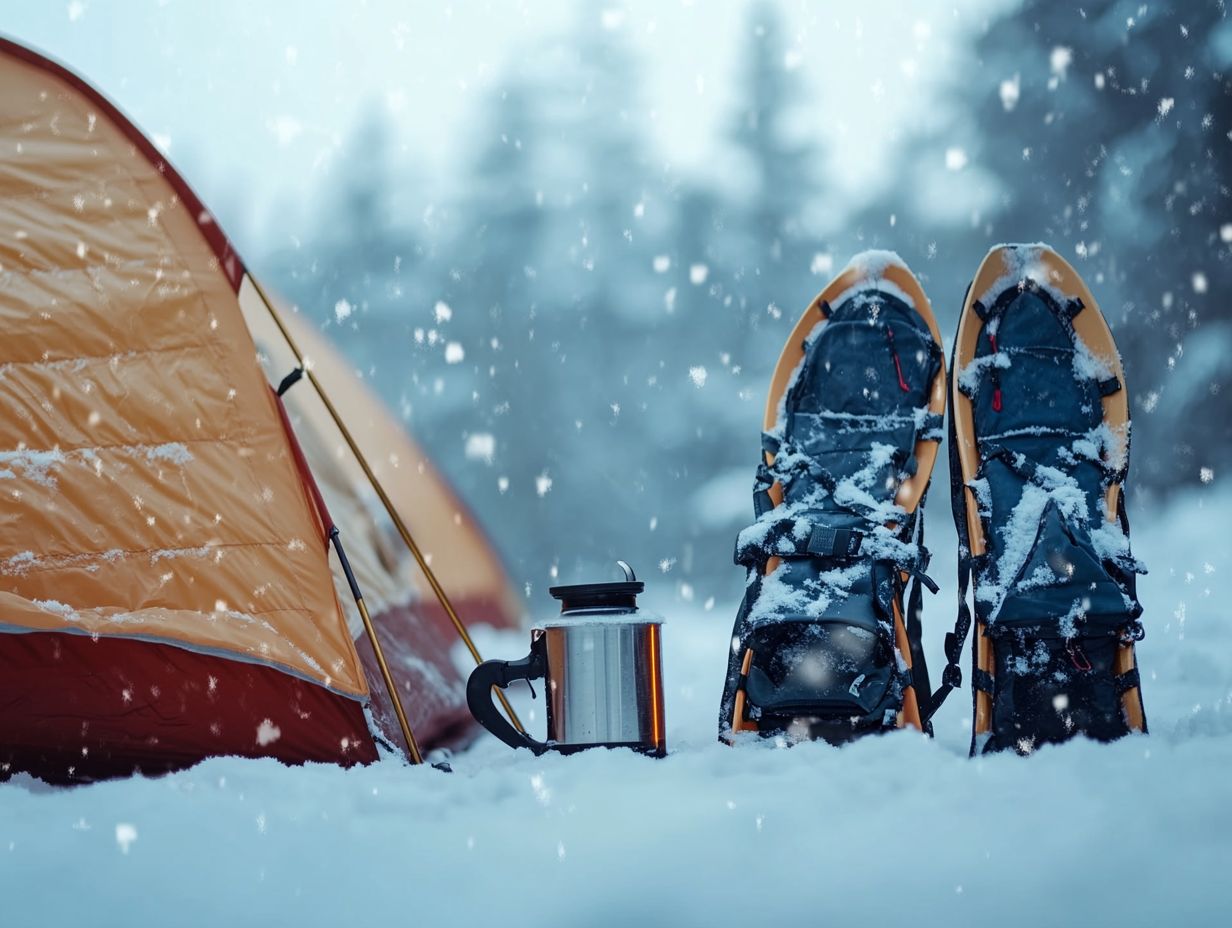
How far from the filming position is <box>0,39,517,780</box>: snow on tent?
1.97 meters

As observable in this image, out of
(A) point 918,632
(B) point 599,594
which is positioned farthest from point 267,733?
(A) point 918,632

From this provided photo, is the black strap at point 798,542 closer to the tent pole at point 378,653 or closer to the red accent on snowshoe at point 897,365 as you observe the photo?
the red accent on snowshoe at point 897,365

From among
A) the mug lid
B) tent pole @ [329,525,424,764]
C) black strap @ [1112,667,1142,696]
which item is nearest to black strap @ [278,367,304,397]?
tent pole @ [329,525,424,764]

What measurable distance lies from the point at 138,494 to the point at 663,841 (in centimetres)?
137

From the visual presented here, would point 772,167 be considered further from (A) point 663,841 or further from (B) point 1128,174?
(A) point 663,841

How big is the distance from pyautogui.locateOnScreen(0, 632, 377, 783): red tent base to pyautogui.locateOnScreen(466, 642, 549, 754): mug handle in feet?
1.28

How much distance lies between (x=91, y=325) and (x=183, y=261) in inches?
9.4

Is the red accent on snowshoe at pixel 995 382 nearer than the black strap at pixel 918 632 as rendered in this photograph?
No

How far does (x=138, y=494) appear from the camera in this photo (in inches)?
81.3

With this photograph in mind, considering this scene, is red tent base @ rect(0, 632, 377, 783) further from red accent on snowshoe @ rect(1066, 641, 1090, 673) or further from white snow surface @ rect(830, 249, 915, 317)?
white snow surface @ rect(830, 249, 915, 317)

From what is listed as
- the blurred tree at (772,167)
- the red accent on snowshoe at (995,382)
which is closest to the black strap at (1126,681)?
the red accent on snowshoe at (995,382)

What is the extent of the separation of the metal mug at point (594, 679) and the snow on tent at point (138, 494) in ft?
1.23

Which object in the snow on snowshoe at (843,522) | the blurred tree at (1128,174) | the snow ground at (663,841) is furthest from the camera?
the blurred tree at (1128,174)

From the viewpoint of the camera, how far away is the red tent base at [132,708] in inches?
76.7
